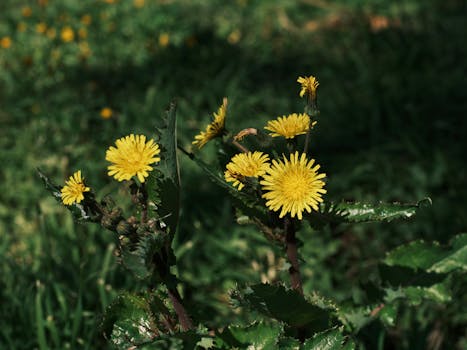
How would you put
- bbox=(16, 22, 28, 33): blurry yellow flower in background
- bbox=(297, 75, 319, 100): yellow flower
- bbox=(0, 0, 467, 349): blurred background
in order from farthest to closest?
bbox=(16, 22, 28, 33): blurry yellow flower in background, bbox=(0, 0, 467, 349): blurred background, bbox=(297, 75, 319, 100): yellow flower

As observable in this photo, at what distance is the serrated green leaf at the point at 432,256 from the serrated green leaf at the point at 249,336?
0.55 metres

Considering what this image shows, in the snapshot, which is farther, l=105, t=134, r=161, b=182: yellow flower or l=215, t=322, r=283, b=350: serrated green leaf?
l=215, t=322, r=283, b=350: serrated green leaf

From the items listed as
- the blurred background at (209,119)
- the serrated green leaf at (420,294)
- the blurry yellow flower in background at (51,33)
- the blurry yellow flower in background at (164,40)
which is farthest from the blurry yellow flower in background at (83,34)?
the serrated green leaf at (420,294)

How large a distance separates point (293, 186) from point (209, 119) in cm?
213

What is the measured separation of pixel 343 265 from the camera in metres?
2.49

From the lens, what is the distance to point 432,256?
179cm

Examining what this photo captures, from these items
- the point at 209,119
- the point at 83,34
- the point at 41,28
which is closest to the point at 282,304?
the point at 209,119

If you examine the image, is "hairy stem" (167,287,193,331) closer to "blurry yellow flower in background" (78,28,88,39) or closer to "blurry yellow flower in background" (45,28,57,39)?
"blurry yellow flower in background" (78,28,88,39)

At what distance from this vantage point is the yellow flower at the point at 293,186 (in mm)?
1276

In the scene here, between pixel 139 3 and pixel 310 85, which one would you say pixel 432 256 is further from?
pixel 139 3

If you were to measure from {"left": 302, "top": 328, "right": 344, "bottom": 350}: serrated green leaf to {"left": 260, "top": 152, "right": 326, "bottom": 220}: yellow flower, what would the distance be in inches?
12.1

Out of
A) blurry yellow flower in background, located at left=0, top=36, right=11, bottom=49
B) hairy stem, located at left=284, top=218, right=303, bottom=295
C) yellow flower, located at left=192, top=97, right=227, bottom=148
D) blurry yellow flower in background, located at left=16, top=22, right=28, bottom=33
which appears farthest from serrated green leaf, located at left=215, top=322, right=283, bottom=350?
blurry yellow flower in background, located at left=16, top=22, right=28, bottom=33

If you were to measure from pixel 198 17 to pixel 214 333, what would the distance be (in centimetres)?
348

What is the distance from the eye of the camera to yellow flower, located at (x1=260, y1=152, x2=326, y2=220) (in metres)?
1.28
